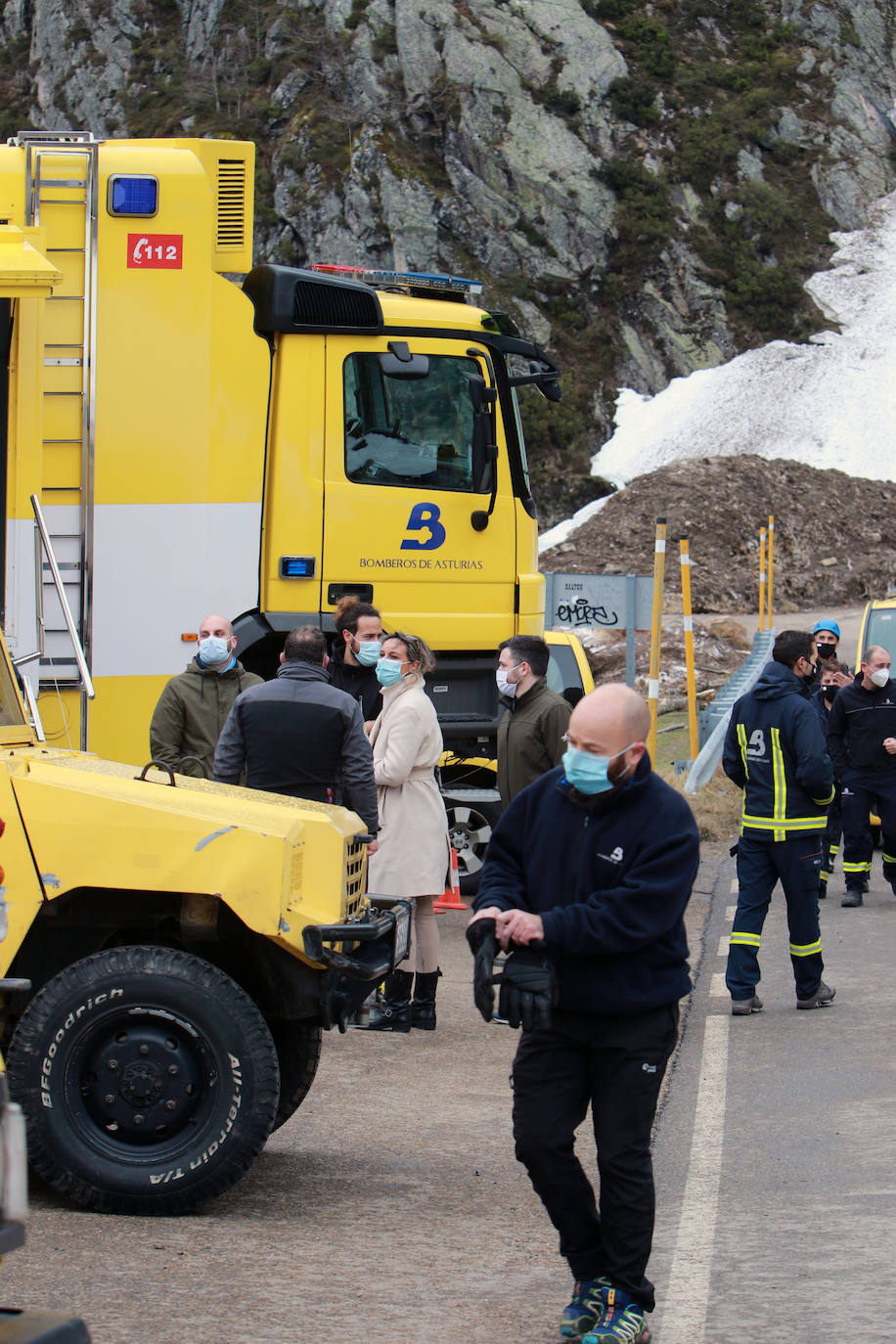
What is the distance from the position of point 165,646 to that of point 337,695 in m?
2.43

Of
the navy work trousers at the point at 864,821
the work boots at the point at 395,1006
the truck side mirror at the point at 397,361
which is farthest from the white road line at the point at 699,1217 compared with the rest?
the navy work trousers at the point at 864,821

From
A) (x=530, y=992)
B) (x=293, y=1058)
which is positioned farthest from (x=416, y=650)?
(x=530, y=992)

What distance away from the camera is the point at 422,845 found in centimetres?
774

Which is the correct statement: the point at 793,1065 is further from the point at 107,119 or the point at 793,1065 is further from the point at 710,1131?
the point at 107,119

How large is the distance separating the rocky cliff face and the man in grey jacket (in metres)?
51.8

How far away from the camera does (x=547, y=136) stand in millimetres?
67500

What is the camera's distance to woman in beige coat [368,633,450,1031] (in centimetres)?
766

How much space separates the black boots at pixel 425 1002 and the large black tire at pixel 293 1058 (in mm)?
2082

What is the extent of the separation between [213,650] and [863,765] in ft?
19.7

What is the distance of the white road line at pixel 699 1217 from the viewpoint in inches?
167

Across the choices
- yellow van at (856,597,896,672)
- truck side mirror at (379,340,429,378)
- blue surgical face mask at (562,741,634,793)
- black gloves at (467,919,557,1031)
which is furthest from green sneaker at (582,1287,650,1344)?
yellow van at (856,597,896,672)

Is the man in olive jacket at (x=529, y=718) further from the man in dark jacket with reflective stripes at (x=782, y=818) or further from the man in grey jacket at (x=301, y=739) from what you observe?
the man in grey jacket at (x=301, y=739)

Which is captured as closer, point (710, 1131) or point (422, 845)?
point (710, 1131)

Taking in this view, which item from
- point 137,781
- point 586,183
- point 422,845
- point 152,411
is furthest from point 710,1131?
point 586,183
